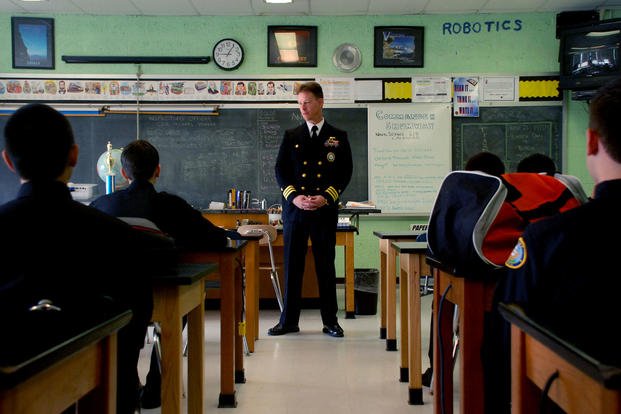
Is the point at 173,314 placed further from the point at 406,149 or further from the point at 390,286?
the point at 406,149

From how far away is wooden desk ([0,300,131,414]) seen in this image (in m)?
0.77

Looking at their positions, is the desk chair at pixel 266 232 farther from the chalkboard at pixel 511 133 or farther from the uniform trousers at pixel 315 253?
the chalkboard at pixel 511 133

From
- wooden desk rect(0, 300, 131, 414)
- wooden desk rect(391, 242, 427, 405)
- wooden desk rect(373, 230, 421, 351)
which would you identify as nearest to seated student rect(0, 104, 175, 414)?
wooden desk rect(0, 300, 131, 414)

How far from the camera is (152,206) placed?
2.44m

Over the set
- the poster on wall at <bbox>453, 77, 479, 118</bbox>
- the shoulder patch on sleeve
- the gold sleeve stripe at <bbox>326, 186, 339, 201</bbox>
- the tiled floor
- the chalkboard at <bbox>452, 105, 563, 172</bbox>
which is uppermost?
the poster on wall at <bbox>453, 77, 479, 118</bbox>

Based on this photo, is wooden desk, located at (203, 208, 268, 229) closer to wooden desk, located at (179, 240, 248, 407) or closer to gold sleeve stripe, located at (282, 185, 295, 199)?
gold sleeve stripe, located at (282, 185, 295, 199)

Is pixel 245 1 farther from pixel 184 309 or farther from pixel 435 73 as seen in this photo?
pixel 184 309

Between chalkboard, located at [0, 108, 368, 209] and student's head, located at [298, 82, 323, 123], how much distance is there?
7.21ft

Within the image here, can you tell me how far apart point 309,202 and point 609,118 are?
2.84 m

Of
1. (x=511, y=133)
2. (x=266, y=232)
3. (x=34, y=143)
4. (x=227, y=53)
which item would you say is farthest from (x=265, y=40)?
(x=34, y=143)

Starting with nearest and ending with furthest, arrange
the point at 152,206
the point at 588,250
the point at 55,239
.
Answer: the point at 588,250 → the point at 55,239 → the point at 152,206

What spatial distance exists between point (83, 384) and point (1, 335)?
234mm

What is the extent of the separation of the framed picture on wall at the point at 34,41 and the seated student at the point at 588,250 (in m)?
6.07

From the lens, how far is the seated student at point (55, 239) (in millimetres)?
1265
